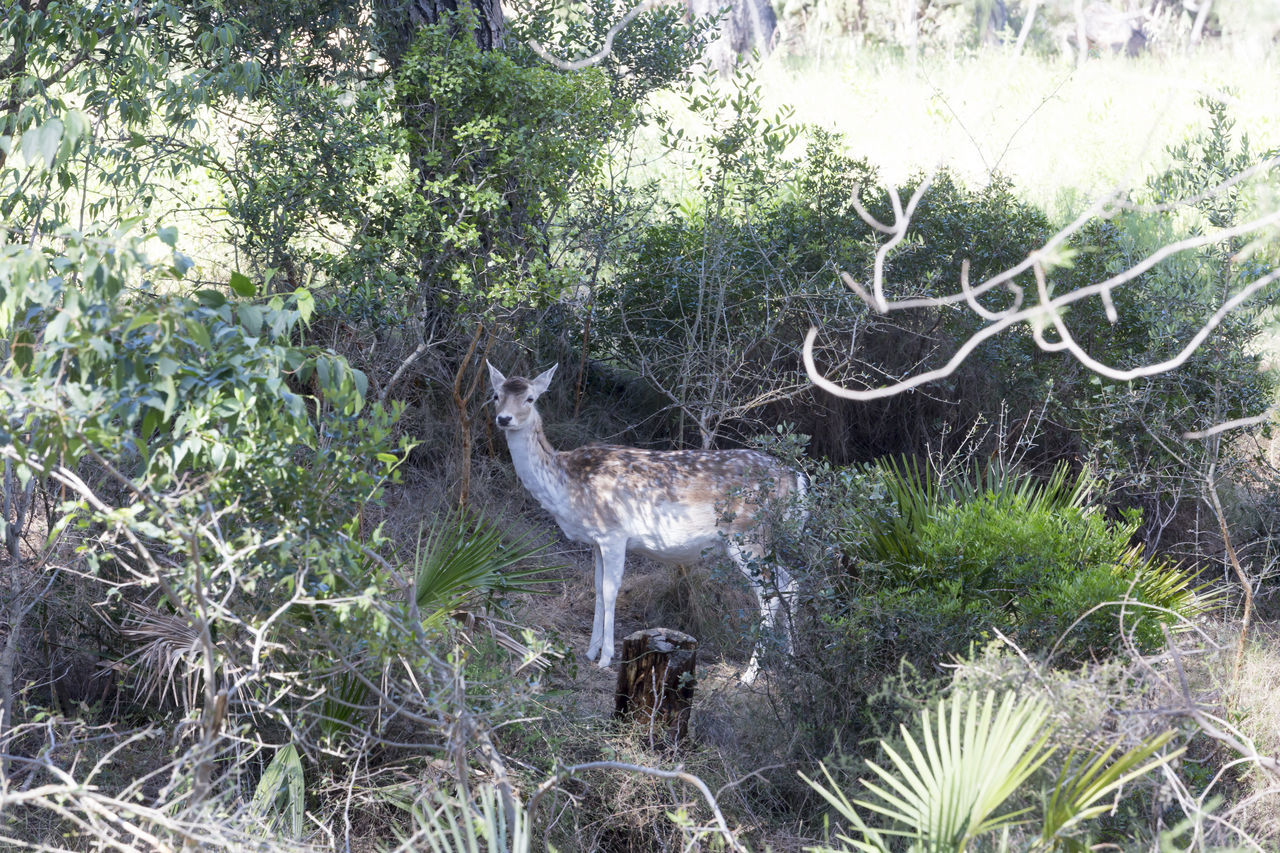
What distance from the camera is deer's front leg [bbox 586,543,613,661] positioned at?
25.6ft

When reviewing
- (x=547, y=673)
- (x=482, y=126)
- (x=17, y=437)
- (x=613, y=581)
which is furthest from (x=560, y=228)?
(x=17, y=437)

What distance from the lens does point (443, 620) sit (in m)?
5.68

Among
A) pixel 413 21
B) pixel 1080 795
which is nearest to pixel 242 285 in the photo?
pixel 1080 795

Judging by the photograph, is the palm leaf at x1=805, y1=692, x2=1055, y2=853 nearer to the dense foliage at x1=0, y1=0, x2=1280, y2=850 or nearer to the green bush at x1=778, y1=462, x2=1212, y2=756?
the dense foliage at x1=0, y1=0, x2=1280, y2=850

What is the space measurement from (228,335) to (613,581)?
14.5 feet

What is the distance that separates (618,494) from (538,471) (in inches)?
22.0

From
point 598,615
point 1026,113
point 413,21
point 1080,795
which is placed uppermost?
point 413,21

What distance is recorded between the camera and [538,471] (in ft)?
26.1

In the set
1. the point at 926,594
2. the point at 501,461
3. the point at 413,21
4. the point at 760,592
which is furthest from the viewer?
the point at 501,461

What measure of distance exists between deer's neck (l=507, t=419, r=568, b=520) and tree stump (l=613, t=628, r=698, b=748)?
211 centimetres

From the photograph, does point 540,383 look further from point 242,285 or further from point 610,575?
point 242,285

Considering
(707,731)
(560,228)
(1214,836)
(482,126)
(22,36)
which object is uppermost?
(22,36)

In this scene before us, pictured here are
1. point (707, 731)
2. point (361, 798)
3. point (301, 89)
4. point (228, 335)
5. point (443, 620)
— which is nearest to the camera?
point (228, 335)

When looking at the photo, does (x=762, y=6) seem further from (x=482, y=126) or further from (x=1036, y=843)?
(x=1036, y=843)
